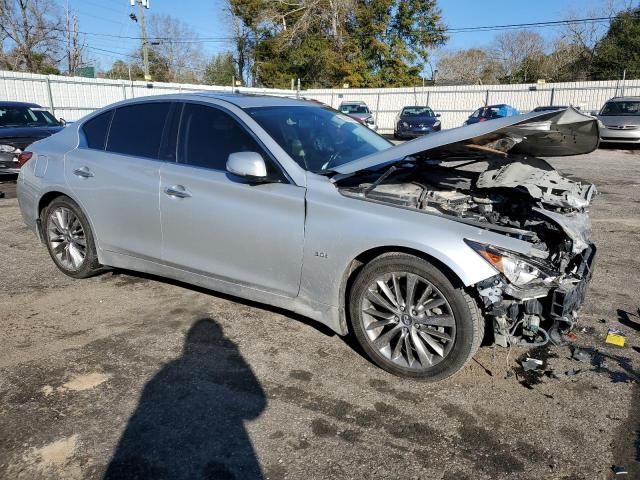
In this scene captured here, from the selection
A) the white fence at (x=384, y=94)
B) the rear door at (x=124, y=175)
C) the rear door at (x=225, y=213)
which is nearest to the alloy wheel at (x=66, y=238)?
the rear door at (x=124, y=175)

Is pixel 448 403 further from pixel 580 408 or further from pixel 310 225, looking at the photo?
pixel 310 225

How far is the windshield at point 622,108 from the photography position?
17.9 m

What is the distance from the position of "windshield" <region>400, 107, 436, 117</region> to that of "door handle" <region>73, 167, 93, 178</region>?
71.6 ft

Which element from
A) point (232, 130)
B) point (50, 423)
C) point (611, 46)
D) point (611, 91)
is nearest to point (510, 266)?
point (232, 130)

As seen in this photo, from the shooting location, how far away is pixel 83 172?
176 inches

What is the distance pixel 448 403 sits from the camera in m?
2.93

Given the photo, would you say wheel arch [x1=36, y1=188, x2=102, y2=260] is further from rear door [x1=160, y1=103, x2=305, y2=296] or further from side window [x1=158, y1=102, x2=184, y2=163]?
side window [x1=158, y1=102, x2=184, y2=163]

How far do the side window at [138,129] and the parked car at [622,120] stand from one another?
16618 mm

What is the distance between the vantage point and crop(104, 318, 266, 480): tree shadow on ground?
2.40m

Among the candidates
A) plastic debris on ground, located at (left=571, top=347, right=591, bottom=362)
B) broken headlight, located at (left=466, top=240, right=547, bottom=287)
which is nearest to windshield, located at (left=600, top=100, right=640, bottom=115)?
plastic debris on ground, located at (left=571, top=347, right=591, bottom=362)

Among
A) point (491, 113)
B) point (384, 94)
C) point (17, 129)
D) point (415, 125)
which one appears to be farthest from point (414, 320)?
point (384, 94)

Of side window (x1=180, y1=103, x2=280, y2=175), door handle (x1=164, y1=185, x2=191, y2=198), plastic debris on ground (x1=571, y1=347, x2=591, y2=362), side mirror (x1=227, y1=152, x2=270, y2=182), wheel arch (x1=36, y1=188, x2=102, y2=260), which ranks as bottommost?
plastic debris on ground (x1=571, y1=347, x2=591, y2=362)

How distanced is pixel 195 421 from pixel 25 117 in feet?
36.6

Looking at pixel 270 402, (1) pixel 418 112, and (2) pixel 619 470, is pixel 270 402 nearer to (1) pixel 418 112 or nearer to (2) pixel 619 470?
(2) pixel 619 470
